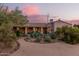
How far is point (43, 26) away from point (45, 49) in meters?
0.27

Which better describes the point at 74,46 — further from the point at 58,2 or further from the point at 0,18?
the point at 0,18

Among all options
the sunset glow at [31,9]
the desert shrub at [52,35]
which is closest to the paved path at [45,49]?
the desert shrub at [52,35]

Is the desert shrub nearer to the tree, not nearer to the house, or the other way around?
the house

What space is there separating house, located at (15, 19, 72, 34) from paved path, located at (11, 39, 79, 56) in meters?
0.15

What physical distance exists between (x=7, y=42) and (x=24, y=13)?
39cm

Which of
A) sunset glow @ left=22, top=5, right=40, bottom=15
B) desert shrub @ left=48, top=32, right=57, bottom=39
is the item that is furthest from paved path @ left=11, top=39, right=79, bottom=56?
sunset glow @ left=22, top=5, right=40, bottom=15

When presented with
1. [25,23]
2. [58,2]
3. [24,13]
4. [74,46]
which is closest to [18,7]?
[24,13]

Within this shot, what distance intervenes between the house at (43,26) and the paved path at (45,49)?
148 mm

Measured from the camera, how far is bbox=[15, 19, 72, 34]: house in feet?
4.95

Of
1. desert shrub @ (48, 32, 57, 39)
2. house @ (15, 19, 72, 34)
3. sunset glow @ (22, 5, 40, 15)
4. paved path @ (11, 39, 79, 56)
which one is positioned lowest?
paved path @ (11, 39, 79, 56)

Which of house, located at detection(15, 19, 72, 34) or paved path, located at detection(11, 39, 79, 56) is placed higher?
house, located at detection(15, 19, 72, 34)

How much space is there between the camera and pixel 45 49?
5.01 ft

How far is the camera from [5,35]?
1.49 metres

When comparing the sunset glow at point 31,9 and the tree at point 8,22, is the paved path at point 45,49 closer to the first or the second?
the tree at point 8,22
